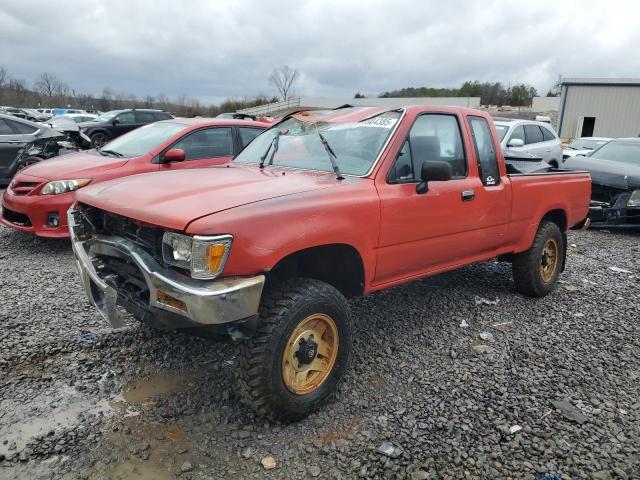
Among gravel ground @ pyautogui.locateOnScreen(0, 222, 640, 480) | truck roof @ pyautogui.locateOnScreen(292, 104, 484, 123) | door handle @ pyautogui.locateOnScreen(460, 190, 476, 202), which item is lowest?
gravel ground @ pyautogui.locateOnScreen(0, 222, 640, 480)

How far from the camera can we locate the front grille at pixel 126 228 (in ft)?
9.17

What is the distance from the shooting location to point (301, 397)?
9.68 ft

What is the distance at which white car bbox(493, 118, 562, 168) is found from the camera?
1073 centimetres

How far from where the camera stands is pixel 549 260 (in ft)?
17.7

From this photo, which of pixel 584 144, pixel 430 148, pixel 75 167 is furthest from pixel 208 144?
pixel 584 144

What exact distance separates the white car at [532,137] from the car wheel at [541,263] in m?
5.37

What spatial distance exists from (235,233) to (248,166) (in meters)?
1.53

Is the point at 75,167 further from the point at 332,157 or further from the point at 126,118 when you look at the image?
the point at 126,118

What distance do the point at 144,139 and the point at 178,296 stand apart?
482 cm

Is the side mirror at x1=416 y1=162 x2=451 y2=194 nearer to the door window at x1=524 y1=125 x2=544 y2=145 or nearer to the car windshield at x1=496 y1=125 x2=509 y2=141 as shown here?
the car windshield at x1=496 y1=125 x2=509 y2=141

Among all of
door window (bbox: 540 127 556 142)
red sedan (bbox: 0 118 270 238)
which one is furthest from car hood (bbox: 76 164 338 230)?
door window (bbox: 540 127 556 142)

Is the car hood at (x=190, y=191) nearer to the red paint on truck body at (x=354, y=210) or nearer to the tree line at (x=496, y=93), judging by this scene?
the red paint on truck body at (x=354, y=210)

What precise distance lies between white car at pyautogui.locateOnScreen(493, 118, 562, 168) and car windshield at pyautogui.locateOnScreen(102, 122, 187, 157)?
6.79 meters

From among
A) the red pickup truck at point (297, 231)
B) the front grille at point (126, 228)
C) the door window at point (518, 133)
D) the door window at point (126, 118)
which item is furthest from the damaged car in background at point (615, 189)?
the door window at point (126, 118)
